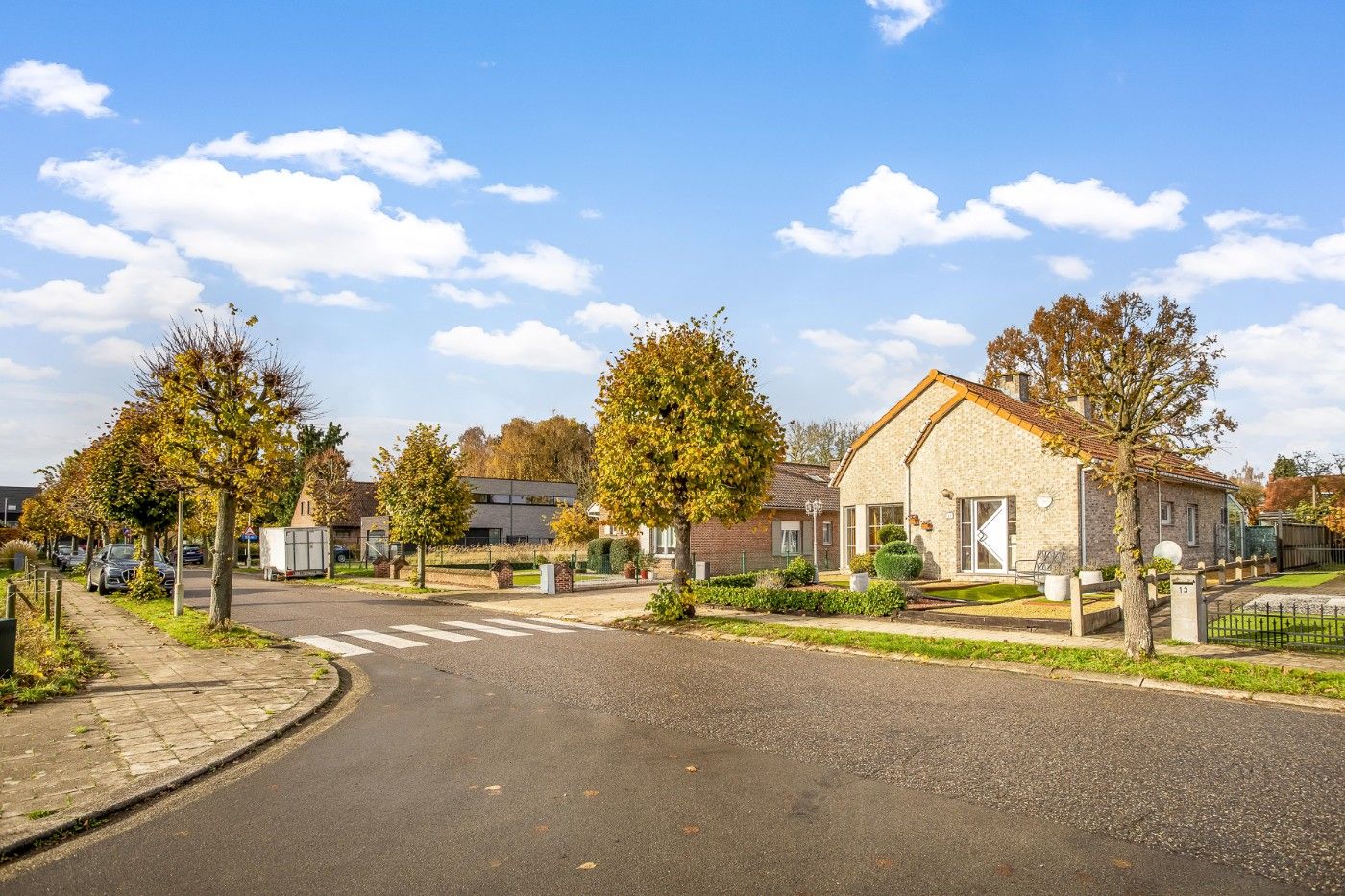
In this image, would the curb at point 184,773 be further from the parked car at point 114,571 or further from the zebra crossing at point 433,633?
the parked car at point 114,571

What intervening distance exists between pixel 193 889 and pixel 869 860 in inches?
150

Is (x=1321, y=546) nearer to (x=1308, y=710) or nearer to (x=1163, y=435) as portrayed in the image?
(x=1163, y=435)

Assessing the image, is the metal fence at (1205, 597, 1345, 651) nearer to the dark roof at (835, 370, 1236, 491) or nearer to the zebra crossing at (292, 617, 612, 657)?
the dark roof at (835, 370, 1236, 491)

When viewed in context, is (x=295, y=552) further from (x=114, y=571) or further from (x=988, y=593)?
(x=988, y=593)

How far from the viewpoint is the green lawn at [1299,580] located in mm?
23484

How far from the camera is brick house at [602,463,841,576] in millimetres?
34188

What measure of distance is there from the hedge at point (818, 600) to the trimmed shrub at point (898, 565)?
6.16m

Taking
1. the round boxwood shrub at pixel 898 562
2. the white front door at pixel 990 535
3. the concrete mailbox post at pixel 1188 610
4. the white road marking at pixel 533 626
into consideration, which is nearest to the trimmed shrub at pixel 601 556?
the round boxwood shrub at pixel 898 562

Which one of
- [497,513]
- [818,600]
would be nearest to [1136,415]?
[818,600]

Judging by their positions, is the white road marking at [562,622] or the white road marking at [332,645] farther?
the white road marking at [562,622]

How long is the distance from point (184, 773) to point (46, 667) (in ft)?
21.3

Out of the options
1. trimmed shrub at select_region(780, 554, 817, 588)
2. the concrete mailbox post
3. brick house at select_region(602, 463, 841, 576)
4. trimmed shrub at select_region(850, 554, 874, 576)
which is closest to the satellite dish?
trimmed shrub at select_region(850, 554, 874, 576)

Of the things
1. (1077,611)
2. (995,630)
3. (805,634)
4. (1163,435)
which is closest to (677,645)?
(805,634)

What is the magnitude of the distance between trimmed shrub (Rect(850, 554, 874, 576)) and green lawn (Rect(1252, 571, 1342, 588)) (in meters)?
10.4
